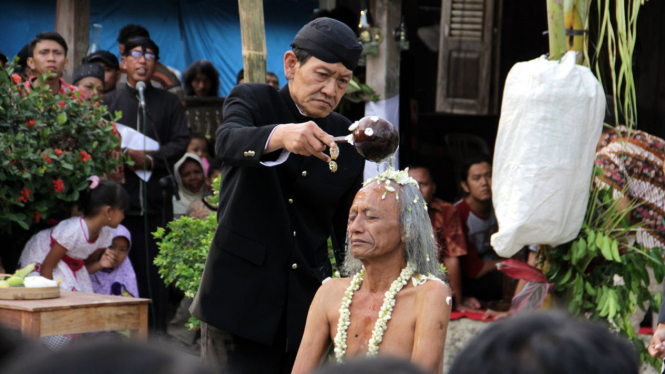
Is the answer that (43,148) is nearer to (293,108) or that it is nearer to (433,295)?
(293,108)

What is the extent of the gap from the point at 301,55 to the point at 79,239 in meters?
2.86

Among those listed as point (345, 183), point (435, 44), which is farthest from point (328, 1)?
point (345, 183)

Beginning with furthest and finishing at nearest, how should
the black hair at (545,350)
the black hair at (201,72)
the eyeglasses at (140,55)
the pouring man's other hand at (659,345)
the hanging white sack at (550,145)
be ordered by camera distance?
the black hair at (201,72) → the eyeglasses at (140,55) → the hanging white sack at (550,145) → the pouring man's other hand at (659,345) → the black hair at (545,350)

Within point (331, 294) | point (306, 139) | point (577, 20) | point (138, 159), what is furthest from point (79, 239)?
point (577, 20)

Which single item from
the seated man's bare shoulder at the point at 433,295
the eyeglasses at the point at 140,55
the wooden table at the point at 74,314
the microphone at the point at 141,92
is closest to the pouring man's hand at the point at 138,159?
the microphone at the point at 141,92

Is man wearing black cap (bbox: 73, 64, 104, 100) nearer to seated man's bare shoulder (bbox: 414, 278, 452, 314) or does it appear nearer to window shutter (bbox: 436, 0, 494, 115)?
window shutter (bbox: 436, 0, 494, 115)

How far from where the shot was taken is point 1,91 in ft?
15.9

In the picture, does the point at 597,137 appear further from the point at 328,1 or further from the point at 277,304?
the point at 328,1

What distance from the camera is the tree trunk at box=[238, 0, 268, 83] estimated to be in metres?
4.28

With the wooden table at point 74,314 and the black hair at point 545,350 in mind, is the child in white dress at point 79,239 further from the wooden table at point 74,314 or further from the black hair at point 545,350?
the black hair at point 545,350

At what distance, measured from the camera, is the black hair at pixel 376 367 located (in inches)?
32.9

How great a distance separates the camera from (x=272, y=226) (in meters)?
2.79

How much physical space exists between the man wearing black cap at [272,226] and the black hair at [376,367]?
5.87ft

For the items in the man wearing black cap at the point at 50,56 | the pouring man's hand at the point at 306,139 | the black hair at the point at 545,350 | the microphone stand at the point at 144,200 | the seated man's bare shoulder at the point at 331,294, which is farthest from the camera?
the microphone stand at the point at 144,200
